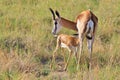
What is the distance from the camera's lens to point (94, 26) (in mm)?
7340

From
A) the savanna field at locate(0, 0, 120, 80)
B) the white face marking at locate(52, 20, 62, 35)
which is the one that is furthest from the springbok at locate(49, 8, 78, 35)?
the savanna field at locate(0, 0, 120, 80)

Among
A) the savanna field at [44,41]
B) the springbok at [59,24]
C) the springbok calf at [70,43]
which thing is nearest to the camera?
the savanna field at [44,41]

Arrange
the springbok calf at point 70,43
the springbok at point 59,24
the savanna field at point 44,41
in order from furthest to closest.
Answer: the springbok at point 59,24 < the springbok calf at point 70,43 < the savanna field at point 44,41

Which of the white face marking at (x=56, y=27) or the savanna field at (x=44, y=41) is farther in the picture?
the white face marking at (x=56, y=27)

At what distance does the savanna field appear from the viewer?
21.7 ft

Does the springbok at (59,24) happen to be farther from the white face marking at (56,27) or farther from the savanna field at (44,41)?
the savanna field at (44,41)

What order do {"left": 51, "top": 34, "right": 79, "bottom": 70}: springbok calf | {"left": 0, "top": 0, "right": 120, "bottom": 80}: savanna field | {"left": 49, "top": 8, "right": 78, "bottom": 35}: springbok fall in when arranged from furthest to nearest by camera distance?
{"left": 49, "top": 8, "right": 78, "bottom": 35}: springbok
{"left": 51, "top": 34, "right": 79, "bottom": 70}: springbok calf
{"left": 0, "top": 0, "right": 120, "bottom": 80}: savanna field

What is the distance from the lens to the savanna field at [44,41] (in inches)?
260

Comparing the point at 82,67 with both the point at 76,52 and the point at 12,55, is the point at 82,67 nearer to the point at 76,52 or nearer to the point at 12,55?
the point at 76,52

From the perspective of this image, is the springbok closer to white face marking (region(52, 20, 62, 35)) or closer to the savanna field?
white face marking (region(52, 20, 62, 35))

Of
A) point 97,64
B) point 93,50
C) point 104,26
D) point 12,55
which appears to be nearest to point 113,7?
point 104,26

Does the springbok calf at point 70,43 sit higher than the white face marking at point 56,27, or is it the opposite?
the white face marking at point 56,27

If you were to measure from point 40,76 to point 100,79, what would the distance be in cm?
110

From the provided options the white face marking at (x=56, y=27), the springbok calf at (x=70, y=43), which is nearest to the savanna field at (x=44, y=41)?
the springbok calf at (x=70, y=43)
